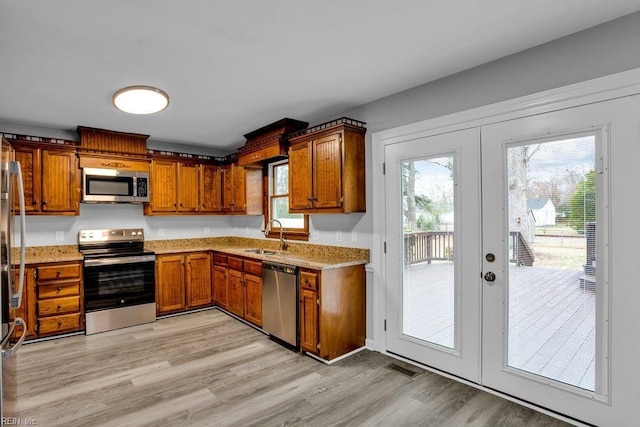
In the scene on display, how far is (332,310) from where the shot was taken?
10.8 feet

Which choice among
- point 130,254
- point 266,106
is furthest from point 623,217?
point 130,254

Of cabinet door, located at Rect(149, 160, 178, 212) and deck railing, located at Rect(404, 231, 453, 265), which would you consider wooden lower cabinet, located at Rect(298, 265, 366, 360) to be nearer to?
deck railing, located at Rect(404, 231, 453, 265)

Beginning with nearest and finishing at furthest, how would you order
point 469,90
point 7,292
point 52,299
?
point 7,292 → point 469,90 → point 52,299

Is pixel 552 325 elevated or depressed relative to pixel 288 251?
depressed

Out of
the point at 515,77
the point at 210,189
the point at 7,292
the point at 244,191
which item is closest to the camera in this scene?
the point at 7,292

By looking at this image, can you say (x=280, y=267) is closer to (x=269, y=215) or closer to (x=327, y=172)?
(x=327, y=172)

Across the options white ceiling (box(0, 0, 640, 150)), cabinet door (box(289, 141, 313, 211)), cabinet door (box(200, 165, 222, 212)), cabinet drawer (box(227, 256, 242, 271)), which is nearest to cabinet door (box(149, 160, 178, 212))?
cabinet door (box(200, 165, 222, 212))

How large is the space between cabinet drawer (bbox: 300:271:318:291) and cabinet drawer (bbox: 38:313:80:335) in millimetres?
2830

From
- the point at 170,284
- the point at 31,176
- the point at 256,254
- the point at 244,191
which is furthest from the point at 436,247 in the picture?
the point at 31,176

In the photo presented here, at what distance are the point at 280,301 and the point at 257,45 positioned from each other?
2.47m

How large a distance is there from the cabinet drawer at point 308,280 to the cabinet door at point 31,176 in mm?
3269

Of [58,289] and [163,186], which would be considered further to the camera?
[163,186]

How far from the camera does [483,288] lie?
2668mm

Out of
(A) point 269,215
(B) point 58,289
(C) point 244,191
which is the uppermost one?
(C) point 244,191
